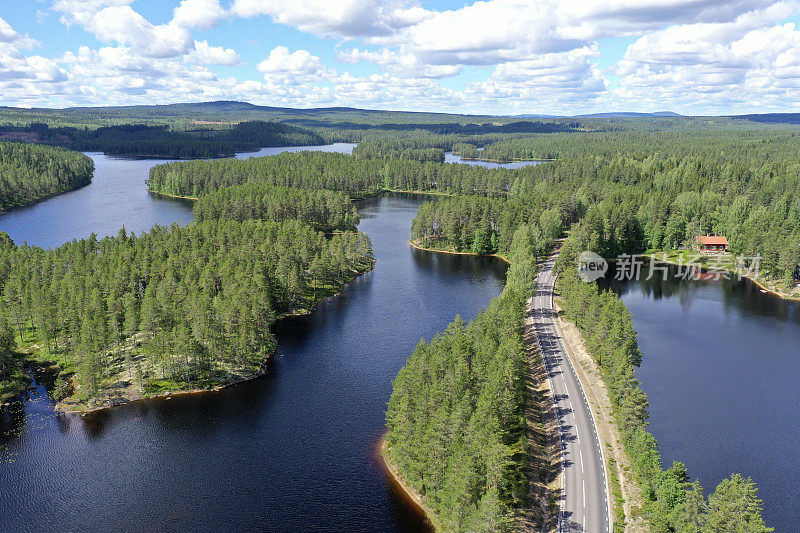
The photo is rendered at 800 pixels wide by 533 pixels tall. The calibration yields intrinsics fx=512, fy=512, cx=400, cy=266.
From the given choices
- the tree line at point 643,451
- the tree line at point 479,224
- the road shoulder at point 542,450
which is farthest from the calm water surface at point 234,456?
the tree line at point 479,224

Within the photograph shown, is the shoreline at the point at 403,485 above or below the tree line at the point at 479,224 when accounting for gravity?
below

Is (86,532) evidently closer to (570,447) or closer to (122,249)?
(570,447)

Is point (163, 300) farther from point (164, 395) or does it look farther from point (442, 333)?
point (442, 333)

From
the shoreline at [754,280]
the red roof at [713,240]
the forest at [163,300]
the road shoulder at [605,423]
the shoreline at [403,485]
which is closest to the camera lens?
the road shoulder at [605,423]

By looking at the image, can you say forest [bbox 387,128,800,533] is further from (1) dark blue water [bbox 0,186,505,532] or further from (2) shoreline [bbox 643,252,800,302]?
(1) dark blue water [bbox 0,186,505,532]
